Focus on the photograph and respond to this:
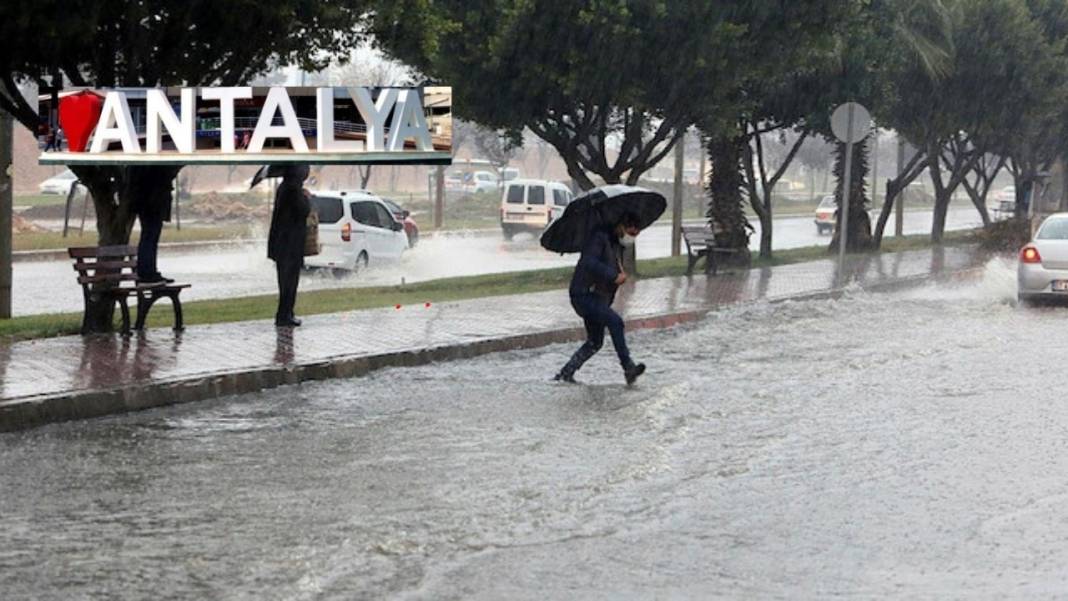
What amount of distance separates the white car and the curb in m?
12.6

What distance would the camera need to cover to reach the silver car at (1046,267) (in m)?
23.3

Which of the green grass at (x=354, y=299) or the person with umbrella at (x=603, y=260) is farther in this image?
the green grass at (x=354, y=299)

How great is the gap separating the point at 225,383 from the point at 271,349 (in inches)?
80.4

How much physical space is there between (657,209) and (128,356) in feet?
15.4

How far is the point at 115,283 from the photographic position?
1645cm

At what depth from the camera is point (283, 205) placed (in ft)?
57.9

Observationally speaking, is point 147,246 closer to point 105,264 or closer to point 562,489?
point 105,264

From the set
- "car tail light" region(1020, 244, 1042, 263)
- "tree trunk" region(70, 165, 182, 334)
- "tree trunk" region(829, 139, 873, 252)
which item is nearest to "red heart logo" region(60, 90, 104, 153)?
"tree trunk" region(70, 165, 182, 334)

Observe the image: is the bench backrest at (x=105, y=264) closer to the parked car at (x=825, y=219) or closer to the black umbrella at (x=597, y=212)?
the black umbrella at (x=597, y=212)

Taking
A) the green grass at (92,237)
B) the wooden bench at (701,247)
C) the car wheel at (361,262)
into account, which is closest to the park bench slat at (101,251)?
the wooden bench at (701,247)

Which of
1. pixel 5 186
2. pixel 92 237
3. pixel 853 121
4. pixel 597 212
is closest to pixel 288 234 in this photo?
pixel 5 186

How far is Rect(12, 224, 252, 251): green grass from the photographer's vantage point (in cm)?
3781

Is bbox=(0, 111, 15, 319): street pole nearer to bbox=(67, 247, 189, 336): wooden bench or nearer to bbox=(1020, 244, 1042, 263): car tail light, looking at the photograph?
bbox=(67, 247, 189, 336): wooden bench

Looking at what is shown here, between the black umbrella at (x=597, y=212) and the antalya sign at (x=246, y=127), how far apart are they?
1.71 metres
